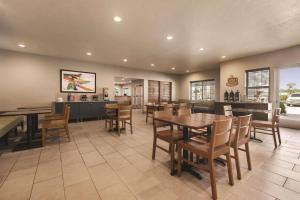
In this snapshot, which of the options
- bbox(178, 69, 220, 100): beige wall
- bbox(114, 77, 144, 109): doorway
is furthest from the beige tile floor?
bbox(178, 69, 220, 100): beige wall

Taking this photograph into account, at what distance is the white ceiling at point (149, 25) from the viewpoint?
241 centimetres

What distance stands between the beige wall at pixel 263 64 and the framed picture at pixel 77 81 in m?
6.09

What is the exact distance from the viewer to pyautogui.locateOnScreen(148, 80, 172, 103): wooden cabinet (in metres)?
8.81

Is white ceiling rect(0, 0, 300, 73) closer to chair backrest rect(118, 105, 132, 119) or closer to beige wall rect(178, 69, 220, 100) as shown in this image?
chair backrest rect(118, 105, 132, 119)

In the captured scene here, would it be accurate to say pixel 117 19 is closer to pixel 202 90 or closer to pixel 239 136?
pixel 239 136

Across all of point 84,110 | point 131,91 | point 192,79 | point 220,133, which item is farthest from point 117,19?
point 131,91

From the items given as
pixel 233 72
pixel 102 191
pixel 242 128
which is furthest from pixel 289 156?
pixel 233 72

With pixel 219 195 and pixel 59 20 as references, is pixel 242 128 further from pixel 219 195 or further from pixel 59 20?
pixel 59 20

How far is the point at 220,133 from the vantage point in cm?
167

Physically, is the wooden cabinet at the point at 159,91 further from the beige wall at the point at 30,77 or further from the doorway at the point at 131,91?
the beige wall at the point at 30,77

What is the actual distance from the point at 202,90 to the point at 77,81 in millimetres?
7259

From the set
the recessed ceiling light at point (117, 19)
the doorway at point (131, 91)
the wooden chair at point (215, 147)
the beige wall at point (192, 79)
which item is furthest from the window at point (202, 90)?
the wooden chair at point (215, 147)

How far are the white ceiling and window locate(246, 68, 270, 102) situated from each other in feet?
3.33

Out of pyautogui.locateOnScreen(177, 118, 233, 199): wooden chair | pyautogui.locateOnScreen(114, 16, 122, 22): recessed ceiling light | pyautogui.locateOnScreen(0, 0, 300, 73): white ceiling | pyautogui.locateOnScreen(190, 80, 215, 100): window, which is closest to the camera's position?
pyautogui.locateOnScreen(177, 118, 233, 199): wooden chair
